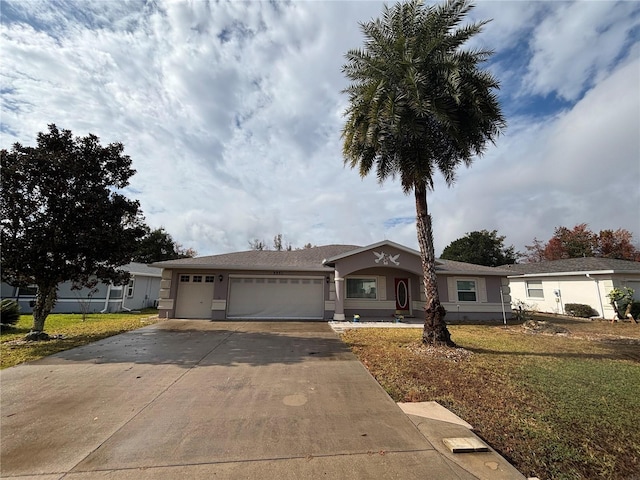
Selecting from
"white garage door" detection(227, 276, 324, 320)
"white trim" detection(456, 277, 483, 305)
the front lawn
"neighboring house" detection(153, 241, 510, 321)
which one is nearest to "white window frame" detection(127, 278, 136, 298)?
"neighboring house" detection(153, 241, 510, 321)

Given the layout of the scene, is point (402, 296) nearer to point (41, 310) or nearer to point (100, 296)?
point (41, 310)

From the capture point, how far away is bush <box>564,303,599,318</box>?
61.4ft

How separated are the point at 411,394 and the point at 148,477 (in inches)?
169

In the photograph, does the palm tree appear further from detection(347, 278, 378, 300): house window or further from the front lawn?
detection(347, 278, 378, 300): house window

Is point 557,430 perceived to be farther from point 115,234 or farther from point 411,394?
point 115,234

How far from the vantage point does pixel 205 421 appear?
14.3 feet

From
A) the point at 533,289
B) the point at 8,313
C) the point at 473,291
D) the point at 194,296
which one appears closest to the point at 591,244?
the point at 533,289

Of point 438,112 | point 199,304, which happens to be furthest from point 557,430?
point 199,304

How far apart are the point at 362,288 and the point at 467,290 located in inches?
244

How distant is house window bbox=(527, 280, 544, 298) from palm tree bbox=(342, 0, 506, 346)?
18347 mm

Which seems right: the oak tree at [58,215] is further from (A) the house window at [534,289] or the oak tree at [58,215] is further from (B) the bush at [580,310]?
(A) the house window at [534,289]

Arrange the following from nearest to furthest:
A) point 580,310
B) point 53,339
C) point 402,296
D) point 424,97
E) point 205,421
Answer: point 205,421, point 424,97, point 53,339, point 402,296, point 580,310

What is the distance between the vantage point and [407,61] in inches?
344

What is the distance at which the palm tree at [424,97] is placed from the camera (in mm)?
8766
